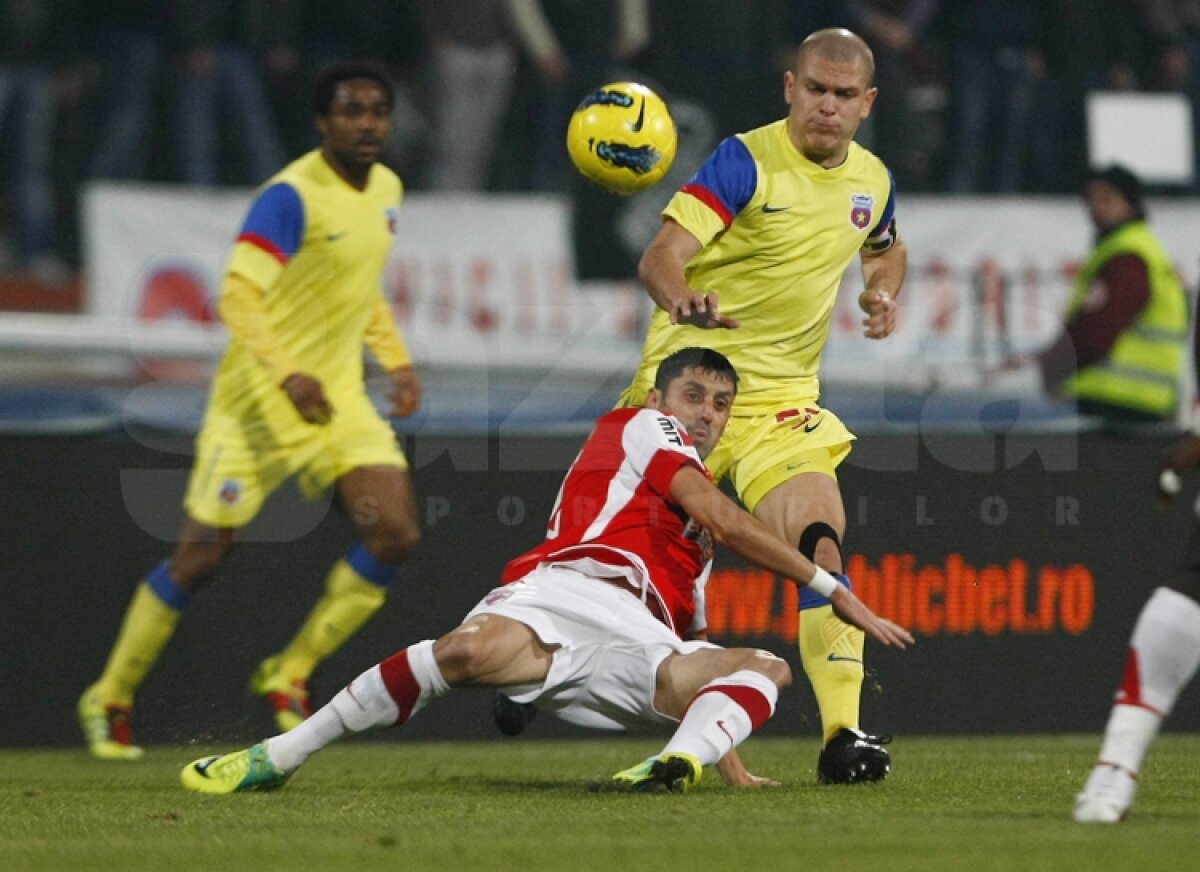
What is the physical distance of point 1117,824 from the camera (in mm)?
5406

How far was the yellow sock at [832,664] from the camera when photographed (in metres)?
7.03

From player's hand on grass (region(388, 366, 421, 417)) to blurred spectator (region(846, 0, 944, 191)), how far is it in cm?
436

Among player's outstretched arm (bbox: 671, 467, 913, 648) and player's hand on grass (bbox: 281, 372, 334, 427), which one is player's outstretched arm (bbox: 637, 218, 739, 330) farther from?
player's hand on grass (bbox: 281, 372, 334, 427)

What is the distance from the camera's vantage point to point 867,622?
5.83m

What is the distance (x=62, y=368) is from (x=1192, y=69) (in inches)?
278

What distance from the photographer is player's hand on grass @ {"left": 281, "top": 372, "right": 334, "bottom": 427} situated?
8766mm

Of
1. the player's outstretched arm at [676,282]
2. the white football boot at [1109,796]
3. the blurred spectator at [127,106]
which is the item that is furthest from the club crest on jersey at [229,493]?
the white football boot at [1109,796]

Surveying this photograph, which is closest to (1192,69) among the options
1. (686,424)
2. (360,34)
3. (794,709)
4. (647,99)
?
(360,34)

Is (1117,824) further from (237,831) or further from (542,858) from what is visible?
(237,831)

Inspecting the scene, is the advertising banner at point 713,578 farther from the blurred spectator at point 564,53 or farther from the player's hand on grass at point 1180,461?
the player's hand on grass at point 1180,461

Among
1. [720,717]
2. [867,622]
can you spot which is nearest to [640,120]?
[720,717]

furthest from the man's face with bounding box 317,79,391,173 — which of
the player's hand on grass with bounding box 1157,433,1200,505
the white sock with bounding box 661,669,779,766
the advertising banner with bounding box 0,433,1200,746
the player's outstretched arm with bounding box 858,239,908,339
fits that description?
the player's hand on grass with bounding box 1157,433,1200,505

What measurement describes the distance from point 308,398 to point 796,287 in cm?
215

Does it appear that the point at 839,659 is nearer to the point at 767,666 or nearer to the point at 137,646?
the point at 767,666
